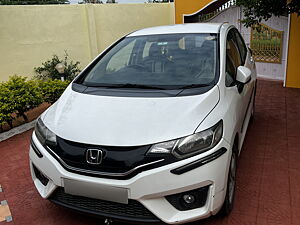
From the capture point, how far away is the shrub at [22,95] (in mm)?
5143

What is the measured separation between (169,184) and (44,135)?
1152 mm

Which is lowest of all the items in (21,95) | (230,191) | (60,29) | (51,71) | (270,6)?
(230,191)

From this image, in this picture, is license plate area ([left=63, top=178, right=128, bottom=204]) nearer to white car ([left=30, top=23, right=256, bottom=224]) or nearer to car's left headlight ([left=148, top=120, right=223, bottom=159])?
white car ([left=30, top=23, right=256, bottom=224])

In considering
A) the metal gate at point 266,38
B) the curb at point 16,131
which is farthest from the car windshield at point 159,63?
the metal gate at point 266,38

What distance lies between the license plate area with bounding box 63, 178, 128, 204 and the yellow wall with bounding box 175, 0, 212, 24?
24.2ft

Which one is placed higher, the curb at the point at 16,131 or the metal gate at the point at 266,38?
the metal gate at the point at 266,38

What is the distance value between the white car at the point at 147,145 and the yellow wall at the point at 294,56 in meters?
4.44

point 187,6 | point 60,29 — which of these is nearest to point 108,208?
point 60,29

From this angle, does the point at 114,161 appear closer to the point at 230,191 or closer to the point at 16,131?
the point at 230,191

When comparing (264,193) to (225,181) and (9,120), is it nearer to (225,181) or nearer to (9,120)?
(225,181)

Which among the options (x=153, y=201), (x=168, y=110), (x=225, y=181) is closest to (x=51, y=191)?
(x=153, y=201)

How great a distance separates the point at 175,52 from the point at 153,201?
5.65 ft

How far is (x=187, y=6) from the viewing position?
29.1 feet

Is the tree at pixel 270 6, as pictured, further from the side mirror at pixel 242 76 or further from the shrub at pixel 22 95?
the shrub at pixel 22 95
